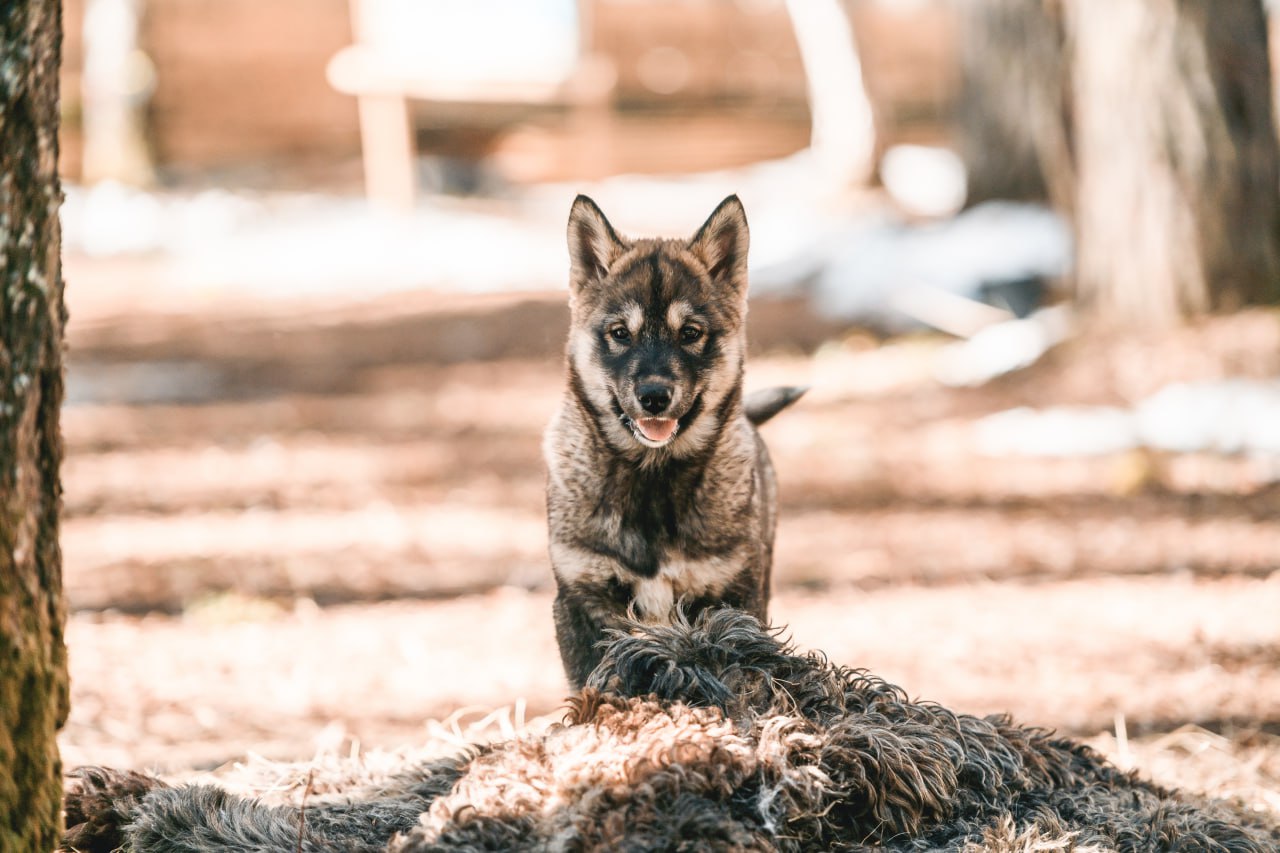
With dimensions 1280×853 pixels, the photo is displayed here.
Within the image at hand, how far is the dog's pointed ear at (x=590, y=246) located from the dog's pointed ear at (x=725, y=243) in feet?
1.02

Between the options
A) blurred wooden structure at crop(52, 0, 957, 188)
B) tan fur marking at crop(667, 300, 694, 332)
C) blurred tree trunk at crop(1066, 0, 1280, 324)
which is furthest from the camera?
blurred wooden structure at crop(52, 0, 957, 188)

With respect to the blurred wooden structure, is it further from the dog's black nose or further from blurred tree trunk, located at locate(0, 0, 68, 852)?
blurred tree trunk, located at locate(0, 0, 68, 852)

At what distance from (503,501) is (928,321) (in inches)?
199

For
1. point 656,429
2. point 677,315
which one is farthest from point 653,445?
point 677,315

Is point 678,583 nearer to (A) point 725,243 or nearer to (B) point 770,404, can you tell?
(B) point 770,404

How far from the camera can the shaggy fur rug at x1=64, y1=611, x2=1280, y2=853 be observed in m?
2.61

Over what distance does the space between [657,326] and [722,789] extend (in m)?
2.15

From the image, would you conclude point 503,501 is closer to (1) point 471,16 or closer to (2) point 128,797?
(2) point 128,797

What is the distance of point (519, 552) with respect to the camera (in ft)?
23.5

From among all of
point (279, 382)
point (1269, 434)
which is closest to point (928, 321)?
point (1269, 434)

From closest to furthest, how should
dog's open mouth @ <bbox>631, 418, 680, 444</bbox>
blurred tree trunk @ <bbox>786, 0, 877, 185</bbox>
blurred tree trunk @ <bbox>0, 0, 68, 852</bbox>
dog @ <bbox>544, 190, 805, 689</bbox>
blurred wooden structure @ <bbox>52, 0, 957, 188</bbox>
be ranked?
blurred tree trunk @ <bbox>0, 0, 68, 852</bbox>, dog @ <bbox>544, 190, 805, 689</bbox>, dog's open mouth @ <bbox>631, 418, 680, 444</bbox>, blurred tree trunk @ <bbox>786, 0, 877, 185</bbox>, blurred wooden structure @ <bbox>52, 0, 957, 188</bbox>

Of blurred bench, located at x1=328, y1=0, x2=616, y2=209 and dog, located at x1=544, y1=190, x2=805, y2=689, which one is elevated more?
blurred bench, located at x1=328, y1=0, x2=616, y2=209

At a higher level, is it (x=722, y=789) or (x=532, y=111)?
(x=532, y=111)

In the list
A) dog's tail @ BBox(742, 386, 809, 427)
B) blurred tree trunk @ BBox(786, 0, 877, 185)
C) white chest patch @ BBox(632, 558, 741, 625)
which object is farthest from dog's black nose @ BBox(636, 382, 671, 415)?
blurred tree trunk @ BBox(786, 0, 877, 185)
